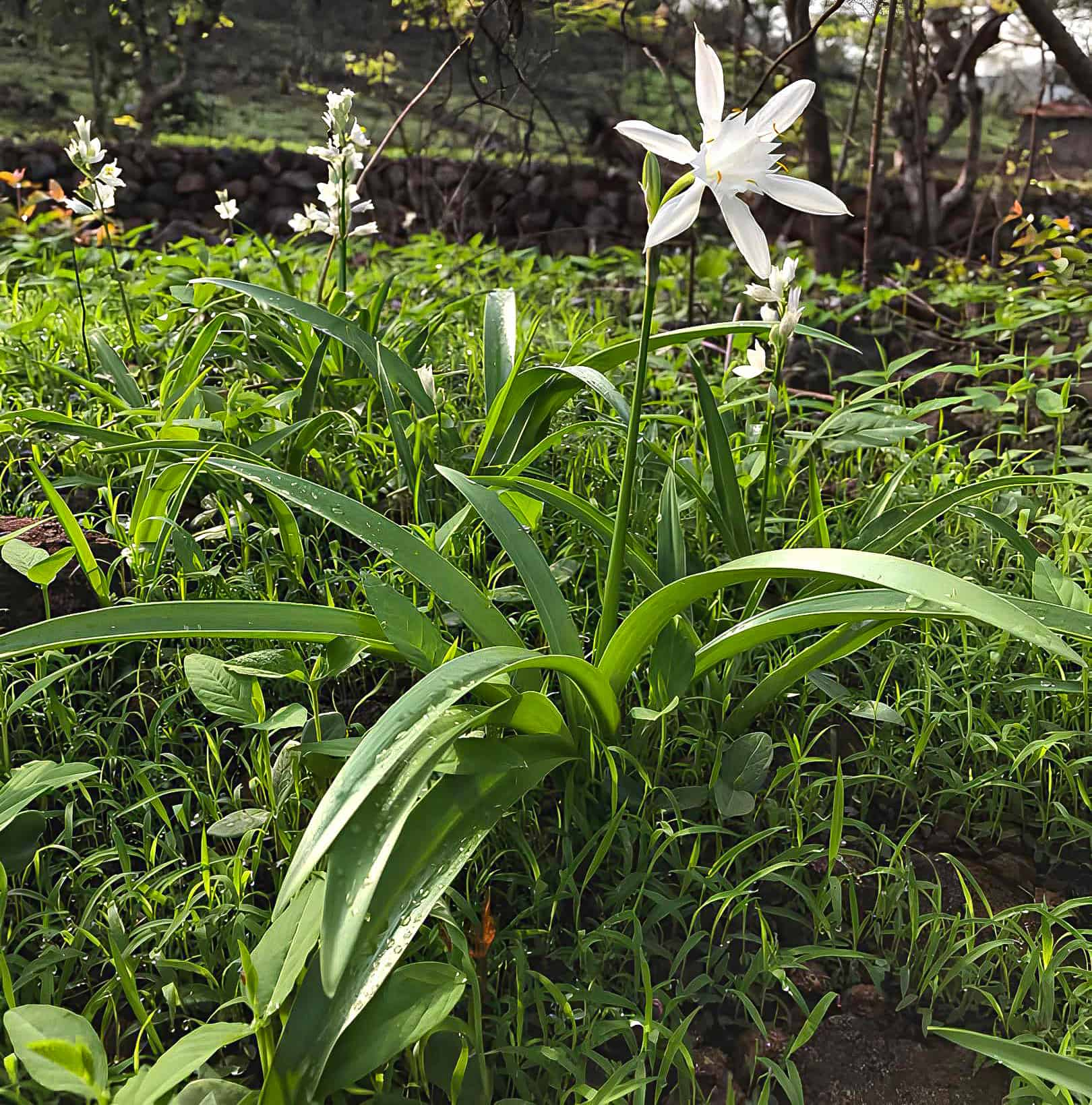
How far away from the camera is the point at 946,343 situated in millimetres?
3217

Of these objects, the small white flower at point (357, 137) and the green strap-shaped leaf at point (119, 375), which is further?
the small white flower at point (357, 137)

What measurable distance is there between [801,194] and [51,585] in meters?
1.30

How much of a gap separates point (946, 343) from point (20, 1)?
11.4 m

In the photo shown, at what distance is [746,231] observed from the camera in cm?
94

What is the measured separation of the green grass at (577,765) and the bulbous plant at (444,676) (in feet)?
0.06

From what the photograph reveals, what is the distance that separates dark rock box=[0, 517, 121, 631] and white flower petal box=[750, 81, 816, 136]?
1.24m

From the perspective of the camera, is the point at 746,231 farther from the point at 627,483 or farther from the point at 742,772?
the point at 742,772

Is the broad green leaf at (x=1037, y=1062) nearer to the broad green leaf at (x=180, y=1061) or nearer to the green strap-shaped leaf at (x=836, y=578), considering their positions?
the green strap-shaped leaf at (x=836, y=578)

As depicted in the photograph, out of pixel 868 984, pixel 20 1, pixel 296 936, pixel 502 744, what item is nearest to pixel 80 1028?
pixel 296 936

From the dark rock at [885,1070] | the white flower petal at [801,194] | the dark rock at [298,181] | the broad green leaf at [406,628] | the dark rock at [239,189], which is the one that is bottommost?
the dark rock at [885,1070]

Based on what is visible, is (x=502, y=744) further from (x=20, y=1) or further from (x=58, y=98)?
(x=20, y=1)

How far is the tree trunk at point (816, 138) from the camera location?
156 inches

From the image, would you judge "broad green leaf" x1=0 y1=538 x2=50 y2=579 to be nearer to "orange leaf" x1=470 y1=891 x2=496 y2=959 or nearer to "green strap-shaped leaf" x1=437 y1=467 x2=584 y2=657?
"green strap-shaped leaf" x1=437 y1=467 x2=584 y2=657

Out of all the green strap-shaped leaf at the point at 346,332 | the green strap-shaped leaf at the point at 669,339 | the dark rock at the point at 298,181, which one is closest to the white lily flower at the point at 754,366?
the green strap-shaped leaf at the point at 669,339
